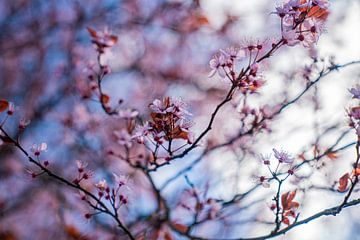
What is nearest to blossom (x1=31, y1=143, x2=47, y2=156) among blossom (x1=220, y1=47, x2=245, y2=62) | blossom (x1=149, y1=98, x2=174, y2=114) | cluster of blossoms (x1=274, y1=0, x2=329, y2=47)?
blossom (x1=149, y1=98, x2=174, y2=114)

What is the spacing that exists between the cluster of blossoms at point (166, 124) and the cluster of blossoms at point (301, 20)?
0.60 m

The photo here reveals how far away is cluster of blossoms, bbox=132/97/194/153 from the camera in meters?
2.00

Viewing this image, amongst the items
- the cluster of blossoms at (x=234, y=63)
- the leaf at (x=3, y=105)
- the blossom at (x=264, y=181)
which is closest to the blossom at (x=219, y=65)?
the cluster of blossoms at (x=234, y=63)

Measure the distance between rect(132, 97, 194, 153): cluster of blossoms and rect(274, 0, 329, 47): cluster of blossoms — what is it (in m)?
0.60

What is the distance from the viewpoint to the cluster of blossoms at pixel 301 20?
1.84 metres

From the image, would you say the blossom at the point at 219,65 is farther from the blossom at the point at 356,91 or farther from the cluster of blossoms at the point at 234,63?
the blossom at the point at 356,91

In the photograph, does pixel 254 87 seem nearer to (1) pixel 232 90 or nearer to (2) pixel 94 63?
(1) pixel 232 90

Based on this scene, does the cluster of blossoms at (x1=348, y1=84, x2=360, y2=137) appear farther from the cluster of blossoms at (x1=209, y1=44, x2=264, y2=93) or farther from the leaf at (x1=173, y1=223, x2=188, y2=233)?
the leaf at (x1=173, y1=223, x2=188, y2=233)

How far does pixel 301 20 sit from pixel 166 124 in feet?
2.62

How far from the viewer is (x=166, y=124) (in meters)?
2.06

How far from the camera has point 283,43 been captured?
6.28 feet

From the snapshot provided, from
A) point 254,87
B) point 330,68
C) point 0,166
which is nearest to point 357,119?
point 254,87

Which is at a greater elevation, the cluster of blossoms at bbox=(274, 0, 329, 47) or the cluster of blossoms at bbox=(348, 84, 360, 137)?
the cluster of blossoms at bbox=(274, 0, 329, 47)

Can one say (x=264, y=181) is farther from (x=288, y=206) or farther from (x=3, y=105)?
(x=3, y=105)
